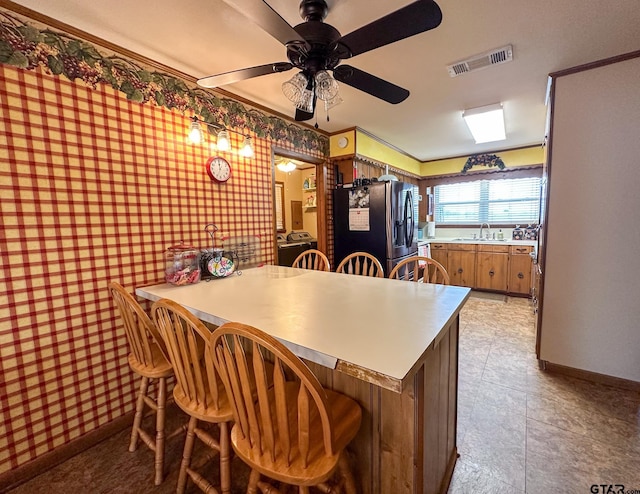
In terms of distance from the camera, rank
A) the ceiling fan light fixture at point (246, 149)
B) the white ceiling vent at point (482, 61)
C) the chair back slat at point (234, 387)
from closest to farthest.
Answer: the chair back slat at point (234, 387)
the white ceiling vent at point (482, 61)
the ceiling fan light fixture at point (246, 149)

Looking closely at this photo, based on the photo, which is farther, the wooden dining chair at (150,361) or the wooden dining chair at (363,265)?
the wooden dining chair at (363,265)

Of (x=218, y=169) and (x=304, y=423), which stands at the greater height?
(x=218, y=169)

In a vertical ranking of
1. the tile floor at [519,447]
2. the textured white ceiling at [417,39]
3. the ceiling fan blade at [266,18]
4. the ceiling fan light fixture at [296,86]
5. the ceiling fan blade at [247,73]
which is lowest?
the tile floor at [519,447]

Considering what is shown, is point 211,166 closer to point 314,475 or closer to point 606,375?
point 314,475

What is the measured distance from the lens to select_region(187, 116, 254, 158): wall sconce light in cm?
193

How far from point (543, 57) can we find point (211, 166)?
2.42 meters

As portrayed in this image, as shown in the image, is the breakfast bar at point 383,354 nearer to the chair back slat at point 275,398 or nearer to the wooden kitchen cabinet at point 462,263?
the chair back slat at point 275,398

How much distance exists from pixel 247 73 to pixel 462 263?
170 inches

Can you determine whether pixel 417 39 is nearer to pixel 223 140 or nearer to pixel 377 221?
pixel 223 140

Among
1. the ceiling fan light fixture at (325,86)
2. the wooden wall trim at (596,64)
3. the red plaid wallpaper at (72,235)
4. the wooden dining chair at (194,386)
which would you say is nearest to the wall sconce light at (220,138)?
the red plaid wallpaper at (72,235)

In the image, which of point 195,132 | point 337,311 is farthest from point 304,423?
point 195,132

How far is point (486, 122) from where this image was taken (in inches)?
116

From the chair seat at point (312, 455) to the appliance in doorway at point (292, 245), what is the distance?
3.12 m

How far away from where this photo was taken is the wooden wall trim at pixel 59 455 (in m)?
1.35
